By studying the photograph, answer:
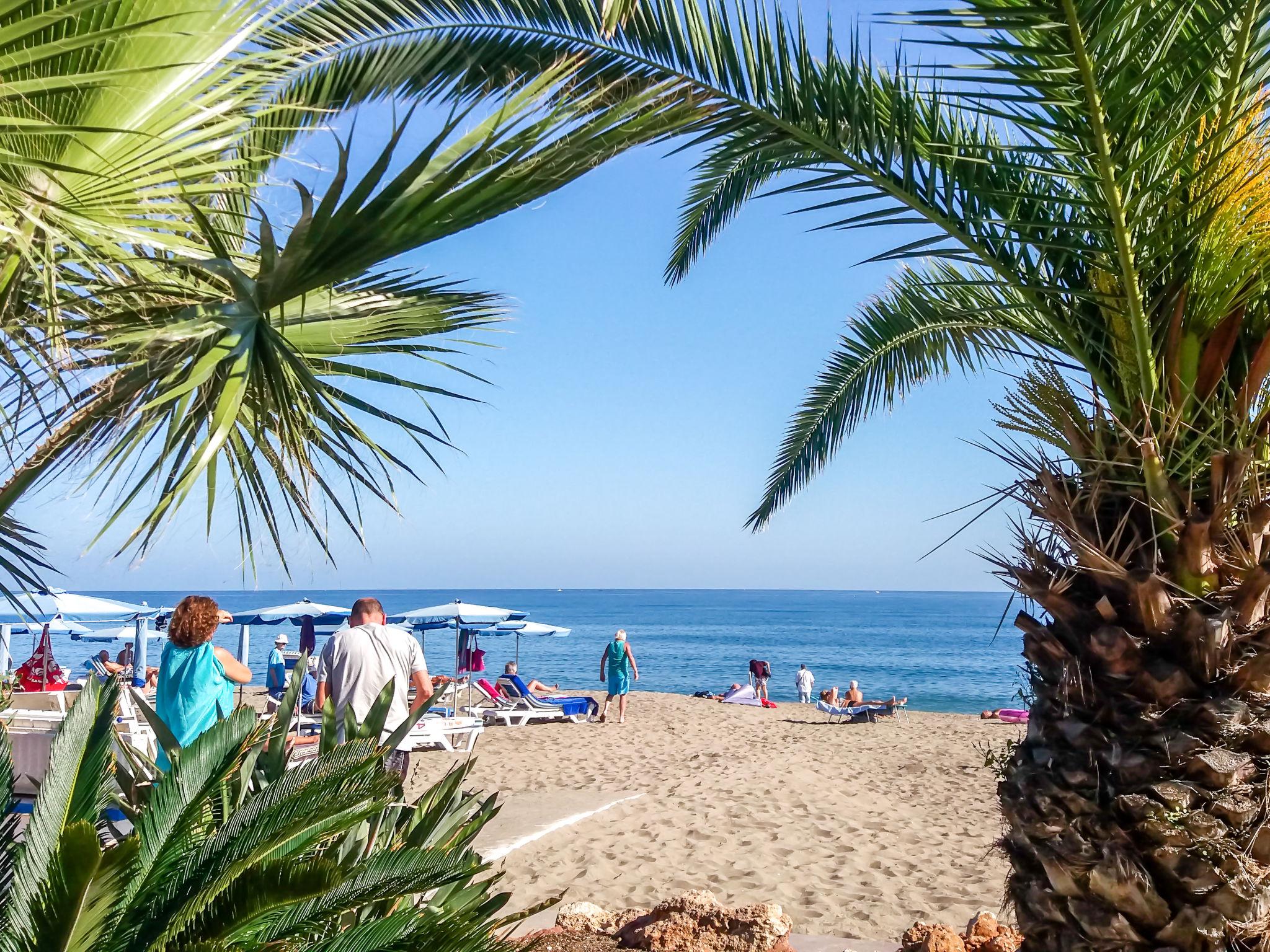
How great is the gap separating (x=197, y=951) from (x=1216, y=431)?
285 cm

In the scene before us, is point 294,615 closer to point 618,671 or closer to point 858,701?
point 618,671

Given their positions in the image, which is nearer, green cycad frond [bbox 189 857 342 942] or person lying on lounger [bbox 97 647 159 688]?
green cycad frond [bbox 189 857 342 942]

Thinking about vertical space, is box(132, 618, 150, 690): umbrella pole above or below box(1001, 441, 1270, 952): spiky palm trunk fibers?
below

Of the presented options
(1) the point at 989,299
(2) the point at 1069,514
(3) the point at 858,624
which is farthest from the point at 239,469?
(3) the point at 858,624

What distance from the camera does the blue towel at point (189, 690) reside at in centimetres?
458

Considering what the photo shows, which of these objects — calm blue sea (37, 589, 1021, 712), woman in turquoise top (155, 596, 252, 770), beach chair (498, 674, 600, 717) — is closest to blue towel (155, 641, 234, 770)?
woman in turquoise top (155, 596, 252, 770)

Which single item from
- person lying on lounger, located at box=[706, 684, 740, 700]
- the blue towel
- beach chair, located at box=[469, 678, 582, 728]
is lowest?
person lying on lounger, located at box=[706, 684, 740, 700]

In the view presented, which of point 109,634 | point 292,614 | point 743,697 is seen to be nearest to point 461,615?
point 292,614

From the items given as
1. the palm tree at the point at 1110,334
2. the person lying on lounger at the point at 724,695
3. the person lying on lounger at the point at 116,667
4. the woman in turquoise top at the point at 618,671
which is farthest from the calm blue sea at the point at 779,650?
the palm tree at the point at 1110,334

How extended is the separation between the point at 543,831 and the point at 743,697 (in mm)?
15445

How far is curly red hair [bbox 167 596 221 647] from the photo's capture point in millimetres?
4652

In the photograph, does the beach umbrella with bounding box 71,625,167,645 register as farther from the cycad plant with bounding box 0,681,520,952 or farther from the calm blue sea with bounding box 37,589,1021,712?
the cycad plant with bounding box 0,681,520,952

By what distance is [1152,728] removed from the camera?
256 centimetres

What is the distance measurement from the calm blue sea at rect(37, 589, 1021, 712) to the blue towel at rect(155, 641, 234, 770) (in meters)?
7.45
